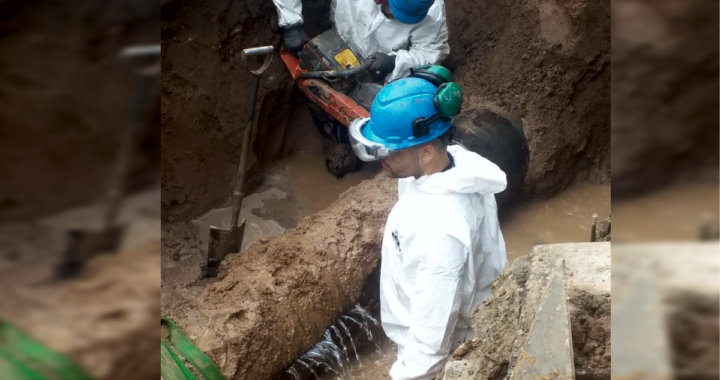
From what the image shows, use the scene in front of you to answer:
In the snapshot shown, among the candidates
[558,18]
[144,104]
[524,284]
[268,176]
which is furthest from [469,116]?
[144,104]

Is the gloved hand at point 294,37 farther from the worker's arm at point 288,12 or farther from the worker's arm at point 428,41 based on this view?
the worker's arm at point 428,41

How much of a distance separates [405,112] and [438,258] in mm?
576

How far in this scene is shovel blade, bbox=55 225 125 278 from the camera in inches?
23.6

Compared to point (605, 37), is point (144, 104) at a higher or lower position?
higher

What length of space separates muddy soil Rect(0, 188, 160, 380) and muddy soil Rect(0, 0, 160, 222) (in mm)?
27

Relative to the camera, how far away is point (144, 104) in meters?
0.64

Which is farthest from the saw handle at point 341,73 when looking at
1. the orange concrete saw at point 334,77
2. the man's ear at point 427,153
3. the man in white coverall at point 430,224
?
the man's ear at point 427,153

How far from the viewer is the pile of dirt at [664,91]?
0.46m

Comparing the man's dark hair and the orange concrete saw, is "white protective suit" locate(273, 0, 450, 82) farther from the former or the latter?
the man's dark hair

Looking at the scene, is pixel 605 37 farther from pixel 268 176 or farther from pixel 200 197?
pixel 200 197

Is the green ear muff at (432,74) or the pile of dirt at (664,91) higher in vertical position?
the pile of dirt at (664,91)

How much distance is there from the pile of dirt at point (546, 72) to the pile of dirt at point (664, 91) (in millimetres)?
4431

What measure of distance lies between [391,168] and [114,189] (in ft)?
6.21

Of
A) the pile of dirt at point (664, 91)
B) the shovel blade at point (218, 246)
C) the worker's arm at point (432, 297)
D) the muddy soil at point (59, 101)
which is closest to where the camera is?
the pile of dirt at point (664, 91)
